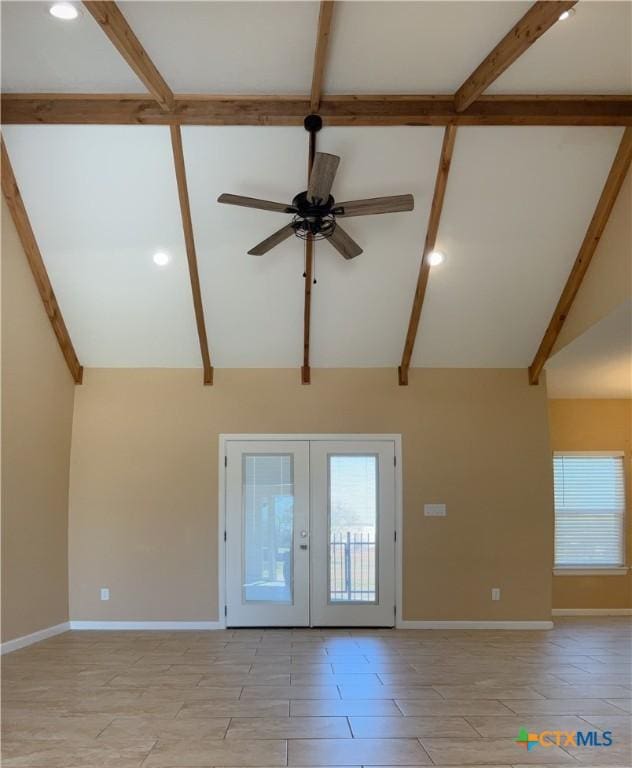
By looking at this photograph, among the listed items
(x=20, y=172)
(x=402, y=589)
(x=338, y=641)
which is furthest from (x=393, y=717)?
(x=20, y=172)

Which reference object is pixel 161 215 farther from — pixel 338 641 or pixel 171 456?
pixel 338 641

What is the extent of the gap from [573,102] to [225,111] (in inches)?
103

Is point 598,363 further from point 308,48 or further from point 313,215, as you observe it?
point 308,48

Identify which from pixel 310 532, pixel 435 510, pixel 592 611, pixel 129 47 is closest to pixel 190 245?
pixel 129 47

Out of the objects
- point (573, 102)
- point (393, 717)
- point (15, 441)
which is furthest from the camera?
point (15, 441)

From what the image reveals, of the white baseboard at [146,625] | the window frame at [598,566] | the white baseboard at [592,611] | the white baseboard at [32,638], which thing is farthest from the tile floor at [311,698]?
the window frame at [598,566]

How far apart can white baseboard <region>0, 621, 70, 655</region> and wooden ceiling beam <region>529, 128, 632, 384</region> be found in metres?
5.56

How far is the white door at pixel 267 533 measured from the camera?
24.5 ft

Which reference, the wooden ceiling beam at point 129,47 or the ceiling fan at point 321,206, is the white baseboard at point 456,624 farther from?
the wooden ceiling beam at point 129,47

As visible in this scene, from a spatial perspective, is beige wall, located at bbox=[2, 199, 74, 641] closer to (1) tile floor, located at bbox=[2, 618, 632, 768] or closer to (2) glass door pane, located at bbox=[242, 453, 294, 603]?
(1) tile floor, located at bbox=[2, 618, 632, 768]

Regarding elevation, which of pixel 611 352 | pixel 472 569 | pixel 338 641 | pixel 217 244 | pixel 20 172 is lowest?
pixel 338 641

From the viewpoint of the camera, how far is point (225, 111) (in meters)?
5.33

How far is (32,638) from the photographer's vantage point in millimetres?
6582

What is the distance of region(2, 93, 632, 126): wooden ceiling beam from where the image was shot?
5270 mm
